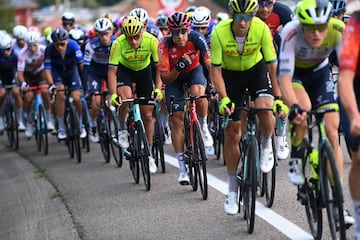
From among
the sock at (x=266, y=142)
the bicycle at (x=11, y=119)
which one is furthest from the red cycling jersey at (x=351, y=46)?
the bicycle at (x=11, y=119)

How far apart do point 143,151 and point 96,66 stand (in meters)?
3.75

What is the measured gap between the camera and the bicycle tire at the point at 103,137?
14203 mm

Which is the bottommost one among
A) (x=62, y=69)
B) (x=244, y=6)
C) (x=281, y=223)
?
(x=281, y=223)

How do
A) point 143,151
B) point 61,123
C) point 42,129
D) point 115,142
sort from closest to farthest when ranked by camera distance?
point 143,151, point 115,142, point 61,123, point 42,129

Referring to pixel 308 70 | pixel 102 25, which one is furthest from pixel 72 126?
pixel 308 70

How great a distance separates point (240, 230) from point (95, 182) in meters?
4.29

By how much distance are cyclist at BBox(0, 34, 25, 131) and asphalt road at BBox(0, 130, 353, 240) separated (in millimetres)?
3518

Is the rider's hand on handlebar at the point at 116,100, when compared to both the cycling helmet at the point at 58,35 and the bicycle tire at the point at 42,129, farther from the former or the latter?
the bicycle tire at the point at 42,129

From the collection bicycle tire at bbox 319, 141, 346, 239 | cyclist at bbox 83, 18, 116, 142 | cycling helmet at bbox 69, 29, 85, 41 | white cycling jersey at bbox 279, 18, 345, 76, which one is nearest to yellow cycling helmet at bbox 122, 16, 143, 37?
cyclist at bbox 83, 18, 116, 142

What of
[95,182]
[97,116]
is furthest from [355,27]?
[97,116]

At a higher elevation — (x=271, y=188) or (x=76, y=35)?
(x=76, y=35)

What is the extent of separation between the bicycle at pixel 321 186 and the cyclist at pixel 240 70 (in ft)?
3.91

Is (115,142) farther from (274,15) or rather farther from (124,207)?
(124,207)

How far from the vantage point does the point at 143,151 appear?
11352mm
